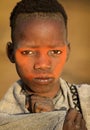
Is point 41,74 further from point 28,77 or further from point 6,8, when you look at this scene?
point 6,8

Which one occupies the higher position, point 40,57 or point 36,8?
point 36,8

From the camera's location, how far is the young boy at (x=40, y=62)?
214 cm

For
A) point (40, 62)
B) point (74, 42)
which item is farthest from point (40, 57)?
point (74, 42)

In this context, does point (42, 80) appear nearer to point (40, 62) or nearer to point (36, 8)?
point (40, 62)

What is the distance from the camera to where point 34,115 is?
1927mm

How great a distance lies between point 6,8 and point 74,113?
4765 millimetres

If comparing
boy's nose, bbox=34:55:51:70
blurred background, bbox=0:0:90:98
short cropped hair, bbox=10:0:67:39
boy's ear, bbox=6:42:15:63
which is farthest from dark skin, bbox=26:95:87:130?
blurred background, bbox=0:0:90:98

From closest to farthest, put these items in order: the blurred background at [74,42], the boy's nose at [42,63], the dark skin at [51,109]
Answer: the dark skin at [51,109] < the boy's nose at [42,63] < the blurred background at [74,42]

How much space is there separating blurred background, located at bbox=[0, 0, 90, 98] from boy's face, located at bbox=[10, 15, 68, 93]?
3.47 m

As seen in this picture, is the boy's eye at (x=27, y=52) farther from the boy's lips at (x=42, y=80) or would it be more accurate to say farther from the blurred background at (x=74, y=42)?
the blurred background at (x=74, y=42)

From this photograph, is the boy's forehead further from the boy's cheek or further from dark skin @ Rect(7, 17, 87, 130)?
the boy's cheek

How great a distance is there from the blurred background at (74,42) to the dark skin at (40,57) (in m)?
3.46

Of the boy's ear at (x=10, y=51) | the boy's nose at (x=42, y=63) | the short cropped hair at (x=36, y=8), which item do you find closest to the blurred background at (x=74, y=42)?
the boy's ear at (x=10, y=51)

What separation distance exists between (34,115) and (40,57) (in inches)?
11.8
